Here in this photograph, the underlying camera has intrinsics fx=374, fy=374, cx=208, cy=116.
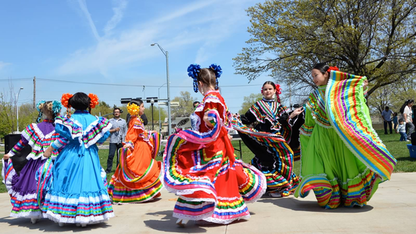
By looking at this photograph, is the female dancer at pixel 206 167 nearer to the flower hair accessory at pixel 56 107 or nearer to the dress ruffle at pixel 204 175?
the dress ruffle at pixel 204 175

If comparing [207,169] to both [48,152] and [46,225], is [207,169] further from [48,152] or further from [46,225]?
[46,225]

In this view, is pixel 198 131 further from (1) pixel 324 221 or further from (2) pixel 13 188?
(2) pixel 13 188

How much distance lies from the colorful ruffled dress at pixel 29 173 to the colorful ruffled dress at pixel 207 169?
5.94 ft

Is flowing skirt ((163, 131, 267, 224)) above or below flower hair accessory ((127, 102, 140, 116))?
below

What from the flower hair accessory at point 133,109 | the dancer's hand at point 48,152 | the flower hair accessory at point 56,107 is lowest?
the dancer's hand at point 48,152

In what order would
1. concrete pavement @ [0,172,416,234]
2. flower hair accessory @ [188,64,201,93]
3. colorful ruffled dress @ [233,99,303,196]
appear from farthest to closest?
colorful ruffled dress @ [233,99,303,196] → flower hair accessory @ [188,64,201,93] → concrete pavement @ [0,172,416,234]

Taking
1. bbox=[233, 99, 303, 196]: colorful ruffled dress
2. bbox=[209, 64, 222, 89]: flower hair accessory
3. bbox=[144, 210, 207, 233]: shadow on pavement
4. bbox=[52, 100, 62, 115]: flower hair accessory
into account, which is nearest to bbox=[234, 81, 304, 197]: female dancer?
bbox=[233, 99, 303, 196]: colorful ruffled dress

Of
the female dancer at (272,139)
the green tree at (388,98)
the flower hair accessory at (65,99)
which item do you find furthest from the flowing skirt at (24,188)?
the green tree at (388,98)

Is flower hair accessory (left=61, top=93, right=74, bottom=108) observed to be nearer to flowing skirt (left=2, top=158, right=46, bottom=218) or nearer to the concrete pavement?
flowing skirt (left=2, top=158, right=46, bottom=218)

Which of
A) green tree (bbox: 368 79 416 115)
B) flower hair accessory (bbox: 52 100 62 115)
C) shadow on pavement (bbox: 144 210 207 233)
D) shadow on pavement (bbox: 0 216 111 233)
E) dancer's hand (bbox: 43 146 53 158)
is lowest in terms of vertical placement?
shadow on pavement (bbox: 0 216 111 233)

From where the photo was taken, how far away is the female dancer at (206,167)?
159 inches

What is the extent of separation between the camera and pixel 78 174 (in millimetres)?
A: 4516

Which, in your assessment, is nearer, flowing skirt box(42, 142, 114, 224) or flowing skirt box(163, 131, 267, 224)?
flowing skirt box(163, 131, 267, 224)

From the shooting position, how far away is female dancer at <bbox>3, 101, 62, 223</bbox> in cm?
488
